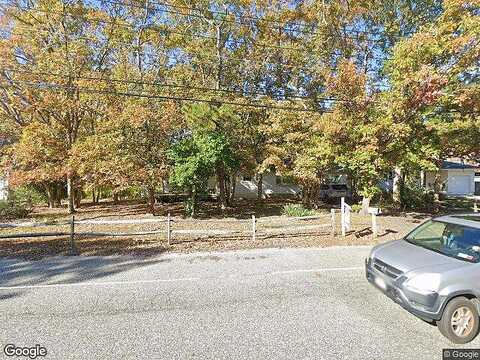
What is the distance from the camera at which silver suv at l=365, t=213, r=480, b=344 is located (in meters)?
4.00

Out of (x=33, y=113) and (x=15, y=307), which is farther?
(x=33, y=113)

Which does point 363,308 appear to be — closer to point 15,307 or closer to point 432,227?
point 432,227

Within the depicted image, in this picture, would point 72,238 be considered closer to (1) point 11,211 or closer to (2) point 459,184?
(1) point 11,211

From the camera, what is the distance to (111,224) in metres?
14.3

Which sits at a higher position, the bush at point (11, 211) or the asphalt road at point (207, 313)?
the bush at point (11, 211)

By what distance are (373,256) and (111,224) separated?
40.9ft

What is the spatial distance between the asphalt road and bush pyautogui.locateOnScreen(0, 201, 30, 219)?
35.5 feet

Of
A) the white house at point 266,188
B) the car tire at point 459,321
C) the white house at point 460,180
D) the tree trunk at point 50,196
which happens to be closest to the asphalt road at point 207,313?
the car tire at point 459,321

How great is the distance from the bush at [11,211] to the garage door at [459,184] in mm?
41249

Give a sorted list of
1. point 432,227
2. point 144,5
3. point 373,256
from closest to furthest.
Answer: point 373,256 → point 432,227 → point 144,5

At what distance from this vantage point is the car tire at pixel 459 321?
3975 mm

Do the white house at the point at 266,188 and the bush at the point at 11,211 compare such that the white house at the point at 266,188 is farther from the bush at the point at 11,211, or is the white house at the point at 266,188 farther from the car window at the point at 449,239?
the car window at the point at 449,239

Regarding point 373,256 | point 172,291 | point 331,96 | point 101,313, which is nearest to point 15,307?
point 101,313

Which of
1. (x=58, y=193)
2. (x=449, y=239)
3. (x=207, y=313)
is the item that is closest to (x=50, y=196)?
(x=58, y=193)
